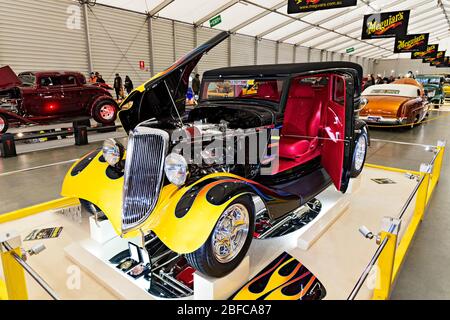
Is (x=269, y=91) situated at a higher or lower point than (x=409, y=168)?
higher

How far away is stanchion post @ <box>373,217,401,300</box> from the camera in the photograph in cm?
164

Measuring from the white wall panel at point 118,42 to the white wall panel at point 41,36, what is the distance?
546 mm

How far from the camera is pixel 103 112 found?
26.9 ft

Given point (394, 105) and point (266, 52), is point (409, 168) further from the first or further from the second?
point (266, 52)

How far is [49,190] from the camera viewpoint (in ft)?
13.2

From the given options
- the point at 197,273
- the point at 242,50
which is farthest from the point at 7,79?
the point at 242,50

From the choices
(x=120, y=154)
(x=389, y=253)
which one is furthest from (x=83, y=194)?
(x=389, y=253)

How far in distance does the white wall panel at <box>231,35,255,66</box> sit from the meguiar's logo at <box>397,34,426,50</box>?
767cm

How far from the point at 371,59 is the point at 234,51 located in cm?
2621

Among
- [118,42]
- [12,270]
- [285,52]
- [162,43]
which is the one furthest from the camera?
[285,52]

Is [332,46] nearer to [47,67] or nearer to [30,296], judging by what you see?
[47,67]

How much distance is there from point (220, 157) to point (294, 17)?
50.5 ft

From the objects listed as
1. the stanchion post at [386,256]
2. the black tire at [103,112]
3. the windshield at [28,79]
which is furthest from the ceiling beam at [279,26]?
the stanchion post at [386,256]

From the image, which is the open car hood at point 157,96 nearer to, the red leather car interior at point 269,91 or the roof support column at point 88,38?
the red leather car interior at point 269,91
